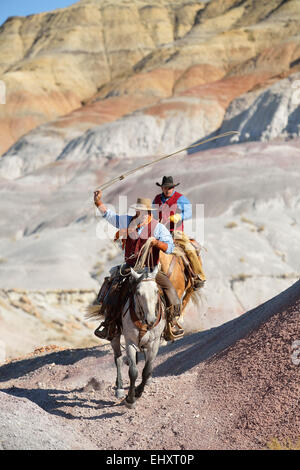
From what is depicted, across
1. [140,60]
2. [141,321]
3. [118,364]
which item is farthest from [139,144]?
[141,321]

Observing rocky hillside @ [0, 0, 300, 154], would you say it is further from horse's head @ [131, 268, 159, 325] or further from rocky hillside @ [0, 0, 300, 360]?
horse's head @ [131, 268, 159, 325]

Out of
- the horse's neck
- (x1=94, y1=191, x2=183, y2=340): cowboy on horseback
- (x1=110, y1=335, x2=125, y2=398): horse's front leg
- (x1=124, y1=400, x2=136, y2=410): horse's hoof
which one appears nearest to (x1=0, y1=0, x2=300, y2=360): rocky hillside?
(x1=94, y1=191, x2=183, y2=340): cowboy on horseback

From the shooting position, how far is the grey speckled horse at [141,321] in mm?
7281

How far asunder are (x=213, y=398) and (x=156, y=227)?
89.7 inches

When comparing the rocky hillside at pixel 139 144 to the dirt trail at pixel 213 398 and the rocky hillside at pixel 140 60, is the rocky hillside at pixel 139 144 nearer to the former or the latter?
the rocky hillside at pixel 140 60

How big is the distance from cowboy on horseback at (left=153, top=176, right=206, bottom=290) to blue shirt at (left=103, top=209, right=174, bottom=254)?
160 cm

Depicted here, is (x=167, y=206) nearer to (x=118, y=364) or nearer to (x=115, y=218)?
(x=115, y=218)

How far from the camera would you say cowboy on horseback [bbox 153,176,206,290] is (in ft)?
33.2

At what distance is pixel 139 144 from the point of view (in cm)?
6072

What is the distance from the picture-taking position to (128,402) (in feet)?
25.7

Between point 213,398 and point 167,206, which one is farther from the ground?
point 167,206
